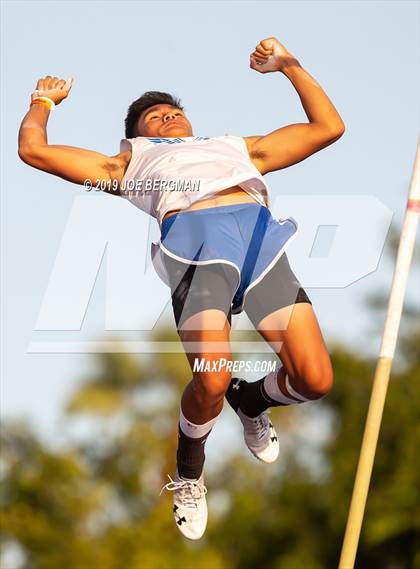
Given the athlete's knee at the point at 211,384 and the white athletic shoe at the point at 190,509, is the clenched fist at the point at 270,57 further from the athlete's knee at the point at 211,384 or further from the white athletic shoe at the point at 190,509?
the white athletic shoe at the point at 190,509

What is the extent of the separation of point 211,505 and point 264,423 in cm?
2487

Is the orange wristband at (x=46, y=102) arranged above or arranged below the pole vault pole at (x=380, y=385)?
above

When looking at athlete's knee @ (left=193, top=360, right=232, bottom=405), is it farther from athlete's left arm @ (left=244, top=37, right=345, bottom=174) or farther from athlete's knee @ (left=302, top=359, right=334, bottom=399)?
athlete's left arm @ (left=244, top=37, right=345, bottom=174)

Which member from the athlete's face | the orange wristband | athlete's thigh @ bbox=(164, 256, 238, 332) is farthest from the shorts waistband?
the orange wristband

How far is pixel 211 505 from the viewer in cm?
3281

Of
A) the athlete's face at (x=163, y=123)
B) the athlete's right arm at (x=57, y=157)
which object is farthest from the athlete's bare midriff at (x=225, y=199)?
the athlete's face at (x=163, y=123)

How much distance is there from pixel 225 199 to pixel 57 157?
896 mm

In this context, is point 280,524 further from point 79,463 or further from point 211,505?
point 79,463

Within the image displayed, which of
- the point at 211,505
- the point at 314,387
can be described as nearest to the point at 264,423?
the point at 314,387

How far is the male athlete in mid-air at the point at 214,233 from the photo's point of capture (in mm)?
7152

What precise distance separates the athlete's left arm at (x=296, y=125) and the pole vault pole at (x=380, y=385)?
28.2 inches

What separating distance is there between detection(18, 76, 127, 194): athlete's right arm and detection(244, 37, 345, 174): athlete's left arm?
2.54 feet

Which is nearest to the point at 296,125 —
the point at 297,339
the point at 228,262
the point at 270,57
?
the point at 270,57

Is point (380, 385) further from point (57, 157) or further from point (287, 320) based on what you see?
point (57, 157)
